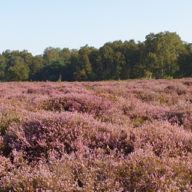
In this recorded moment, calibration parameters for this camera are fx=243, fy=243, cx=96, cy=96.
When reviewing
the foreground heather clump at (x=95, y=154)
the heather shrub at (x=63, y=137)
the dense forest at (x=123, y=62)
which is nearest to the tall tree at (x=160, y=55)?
the dense forest at (x=123, y=62)

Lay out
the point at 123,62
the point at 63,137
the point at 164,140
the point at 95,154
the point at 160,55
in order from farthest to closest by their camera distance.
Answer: the point at 123,62, the point at 160,55, the point at 63,137, the point at 164,140, the point at 95,154

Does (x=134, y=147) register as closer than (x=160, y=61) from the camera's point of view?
Yes

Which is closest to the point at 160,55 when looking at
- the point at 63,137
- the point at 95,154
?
the point at 63,137

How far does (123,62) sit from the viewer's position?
70.4 meters

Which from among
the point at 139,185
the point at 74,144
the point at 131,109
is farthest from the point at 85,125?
the point at 131,109

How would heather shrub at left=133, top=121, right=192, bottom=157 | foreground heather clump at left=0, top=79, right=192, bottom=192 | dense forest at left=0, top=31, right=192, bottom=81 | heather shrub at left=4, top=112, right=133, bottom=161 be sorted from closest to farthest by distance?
foreground heather clump at left=0, top=79, right=192, bottom=192 < heather shrub at left=133, top=121, right=192, bottom=157 < heather shrub at left=4, top=112, right=133, bottom=161 < dense forest at left=0, top=31, right=192, bottom=81

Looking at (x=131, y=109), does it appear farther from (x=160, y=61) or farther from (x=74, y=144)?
(x=160, y=61)

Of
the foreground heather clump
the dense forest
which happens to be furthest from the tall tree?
the foreground heather clump

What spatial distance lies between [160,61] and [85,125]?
52.0 meters

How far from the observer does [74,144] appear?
11.5ft

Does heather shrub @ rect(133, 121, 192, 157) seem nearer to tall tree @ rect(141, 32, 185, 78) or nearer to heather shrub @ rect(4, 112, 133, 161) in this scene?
heather shrub @ rect(4, 112, 133, 161)

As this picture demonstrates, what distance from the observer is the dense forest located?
5472 centimetres

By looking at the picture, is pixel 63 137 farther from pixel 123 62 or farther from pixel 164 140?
pixel 123 62

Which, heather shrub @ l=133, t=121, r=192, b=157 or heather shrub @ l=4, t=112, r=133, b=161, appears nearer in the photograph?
heather shrub @ l=133, t=121, r=192, b=157
